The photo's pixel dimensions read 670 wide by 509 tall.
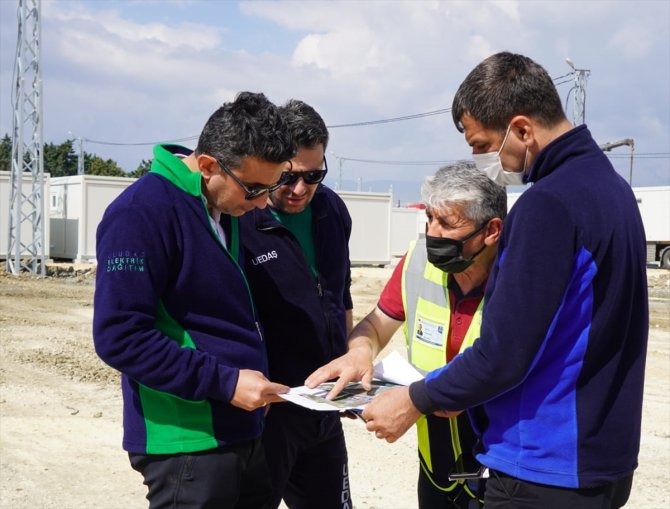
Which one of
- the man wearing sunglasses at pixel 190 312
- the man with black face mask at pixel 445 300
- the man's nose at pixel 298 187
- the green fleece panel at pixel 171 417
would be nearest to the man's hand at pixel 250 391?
the man wearing sunglasses at pixel 190 312

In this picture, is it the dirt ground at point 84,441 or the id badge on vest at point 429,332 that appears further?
the dirt ground at point 84,441

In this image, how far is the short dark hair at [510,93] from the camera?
2.34 m

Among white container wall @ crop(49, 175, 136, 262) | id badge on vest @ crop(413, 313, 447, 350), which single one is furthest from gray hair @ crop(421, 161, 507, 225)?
white container wall @ crop(49, 175, 136, 262)

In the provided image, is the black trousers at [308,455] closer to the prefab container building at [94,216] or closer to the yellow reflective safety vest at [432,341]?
the yellow reflective safety vest at [432,341]

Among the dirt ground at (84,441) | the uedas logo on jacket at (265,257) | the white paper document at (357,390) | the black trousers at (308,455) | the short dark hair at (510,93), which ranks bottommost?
the dirt ground at (84,441)

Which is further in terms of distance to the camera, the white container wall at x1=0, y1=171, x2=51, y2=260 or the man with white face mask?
the white container wall at x1=0, y1=171, x2=51, y2=260

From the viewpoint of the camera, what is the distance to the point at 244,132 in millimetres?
2713

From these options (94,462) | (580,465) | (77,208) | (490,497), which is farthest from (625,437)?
(77,208)

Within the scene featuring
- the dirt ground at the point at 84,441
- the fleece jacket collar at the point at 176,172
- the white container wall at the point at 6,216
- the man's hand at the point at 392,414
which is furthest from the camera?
the white container wall at the point at 6,216

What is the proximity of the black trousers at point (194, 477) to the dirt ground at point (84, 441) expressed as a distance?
2.98 metres

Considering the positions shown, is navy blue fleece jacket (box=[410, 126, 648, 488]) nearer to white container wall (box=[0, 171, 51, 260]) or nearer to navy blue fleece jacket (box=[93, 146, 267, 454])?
navy blue fleece jacket (box=[93, 146, 267, 454])

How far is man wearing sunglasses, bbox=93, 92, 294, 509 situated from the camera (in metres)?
2.54

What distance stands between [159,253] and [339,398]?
86 centimetres

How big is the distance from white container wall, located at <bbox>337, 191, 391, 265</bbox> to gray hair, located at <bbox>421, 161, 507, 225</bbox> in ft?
92.6
